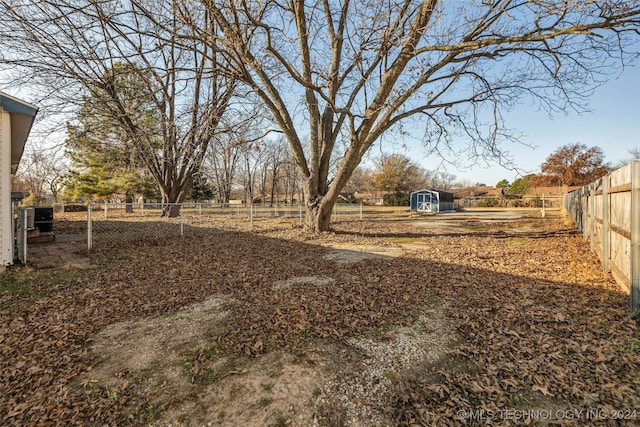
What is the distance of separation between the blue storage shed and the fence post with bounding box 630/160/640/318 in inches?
1010

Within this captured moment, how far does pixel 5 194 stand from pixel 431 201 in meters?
28.5

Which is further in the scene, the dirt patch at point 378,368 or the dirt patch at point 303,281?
the dirt patch at point 303,281

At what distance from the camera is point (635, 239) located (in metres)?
3.08

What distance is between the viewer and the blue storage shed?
91.2 feet

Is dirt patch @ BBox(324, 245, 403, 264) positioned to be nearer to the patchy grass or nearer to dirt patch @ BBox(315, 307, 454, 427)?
dirt patch @ BBox(315, 307, 454, 427)

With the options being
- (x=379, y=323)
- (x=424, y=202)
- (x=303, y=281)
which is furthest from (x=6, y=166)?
(x=424, y=202)

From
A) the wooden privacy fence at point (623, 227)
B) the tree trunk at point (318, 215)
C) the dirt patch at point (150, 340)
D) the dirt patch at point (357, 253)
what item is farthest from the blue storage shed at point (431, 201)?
the dirt patch at point (150, 340)

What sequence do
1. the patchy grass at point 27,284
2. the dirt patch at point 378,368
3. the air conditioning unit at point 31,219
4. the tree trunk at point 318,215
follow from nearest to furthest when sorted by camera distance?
the dirt patch at point 378,368
the patchy grass at point 27,284
the air conditioning unit at point 31,219
the tree trunk at point 318,215

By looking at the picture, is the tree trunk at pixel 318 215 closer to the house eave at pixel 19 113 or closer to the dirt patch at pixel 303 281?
the dirt patch at pixel 303 281

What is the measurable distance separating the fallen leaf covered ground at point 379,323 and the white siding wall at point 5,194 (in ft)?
1.15

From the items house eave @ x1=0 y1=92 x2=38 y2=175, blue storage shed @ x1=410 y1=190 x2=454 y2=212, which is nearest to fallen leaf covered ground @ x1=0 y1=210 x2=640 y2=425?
house eave @ x1=0 y1=92 x2=38 y2=175

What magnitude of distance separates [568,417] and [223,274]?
465cm

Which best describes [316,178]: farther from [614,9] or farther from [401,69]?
[614,9]

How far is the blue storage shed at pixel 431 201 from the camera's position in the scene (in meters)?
27.8
